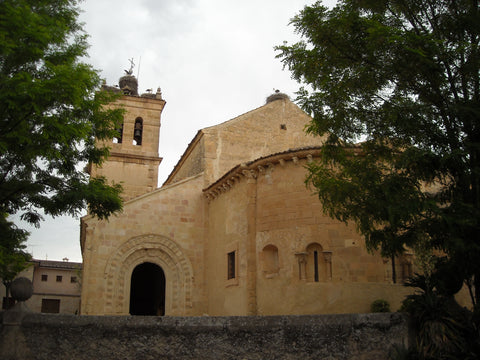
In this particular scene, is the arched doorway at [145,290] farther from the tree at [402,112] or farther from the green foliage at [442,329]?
the green foliage at [442,329]

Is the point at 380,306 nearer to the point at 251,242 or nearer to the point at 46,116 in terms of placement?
the point at 251,242

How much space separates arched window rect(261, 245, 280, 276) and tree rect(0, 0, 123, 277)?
581 cm

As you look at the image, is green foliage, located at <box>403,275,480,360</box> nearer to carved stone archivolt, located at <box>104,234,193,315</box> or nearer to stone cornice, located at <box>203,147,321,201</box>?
stone cornice, located at <box>203,147,321,201</box>

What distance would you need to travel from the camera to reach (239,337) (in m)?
6.93

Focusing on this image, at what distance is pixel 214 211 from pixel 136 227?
3240mm

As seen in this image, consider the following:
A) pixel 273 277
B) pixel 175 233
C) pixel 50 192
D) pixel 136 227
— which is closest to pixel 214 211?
pixel 175 233

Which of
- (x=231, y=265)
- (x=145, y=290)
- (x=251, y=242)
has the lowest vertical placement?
(x=145, y=290)

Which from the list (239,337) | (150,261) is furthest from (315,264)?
(239,337)

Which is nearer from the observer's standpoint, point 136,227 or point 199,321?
point 199,321

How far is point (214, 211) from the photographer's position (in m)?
19.3

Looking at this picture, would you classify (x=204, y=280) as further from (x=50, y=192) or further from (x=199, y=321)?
(x=199, y=321)

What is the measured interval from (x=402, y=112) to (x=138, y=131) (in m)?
21.6

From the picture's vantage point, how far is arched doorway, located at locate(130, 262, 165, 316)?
25781 millimetres

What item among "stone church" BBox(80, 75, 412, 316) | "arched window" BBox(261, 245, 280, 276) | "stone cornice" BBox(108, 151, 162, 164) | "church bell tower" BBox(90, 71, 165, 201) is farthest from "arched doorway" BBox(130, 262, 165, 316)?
"arched window" BBox(261, 245, 280, 276)
